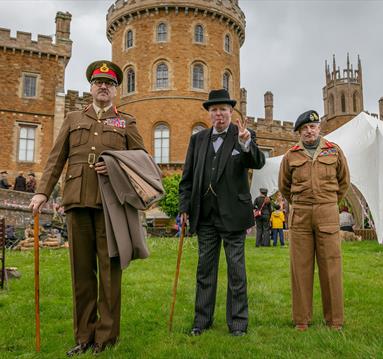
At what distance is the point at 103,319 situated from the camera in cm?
401

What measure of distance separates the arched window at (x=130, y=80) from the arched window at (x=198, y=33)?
4.80 metres

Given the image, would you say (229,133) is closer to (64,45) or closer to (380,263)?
(380,263)

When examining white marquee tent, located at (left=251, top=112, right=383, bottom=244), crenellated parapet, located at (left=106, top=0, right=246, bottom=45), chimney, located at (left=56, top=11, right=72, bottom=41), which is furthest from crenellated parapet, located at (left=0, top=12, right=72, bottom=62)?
white marquee tent, located at (left=251, top=112, right=383, bottom=244)

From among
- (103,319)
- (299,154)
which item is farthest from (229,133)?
(103,319)

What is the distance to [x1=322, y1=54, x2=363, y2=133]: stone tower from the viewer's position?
5550 centimetres

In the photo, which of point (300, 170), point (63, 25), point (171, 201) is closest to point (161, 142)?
point (171, 201)

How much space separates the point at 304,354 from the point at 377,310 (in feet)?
6.17

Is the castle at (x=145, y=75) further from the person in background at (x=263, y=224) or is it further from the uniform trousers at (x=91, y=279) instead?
the uniform trousers at (x=91, y=279)

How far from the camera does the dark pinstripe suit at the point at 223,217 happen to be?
4469 millimetres

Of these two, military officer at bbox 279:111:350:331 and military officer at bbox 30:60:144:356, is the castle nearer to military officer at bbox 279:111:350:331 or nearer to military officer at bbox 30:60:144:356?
military officer at bbox 279:111:350:331

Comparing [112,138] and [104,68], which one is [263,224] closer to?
[112,138]

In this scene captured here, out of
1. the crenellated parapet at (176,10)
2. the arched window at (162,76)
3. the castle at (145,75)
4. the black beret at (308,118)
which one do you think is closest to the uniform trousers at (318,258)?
the black beret at (308,118)

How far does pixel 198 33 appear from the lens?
30.3 metres

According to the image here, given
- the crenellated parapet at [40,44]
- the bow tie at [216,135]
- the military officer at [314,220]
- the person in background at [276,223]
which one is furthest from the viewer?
the crenellated parapet at [40,44]
